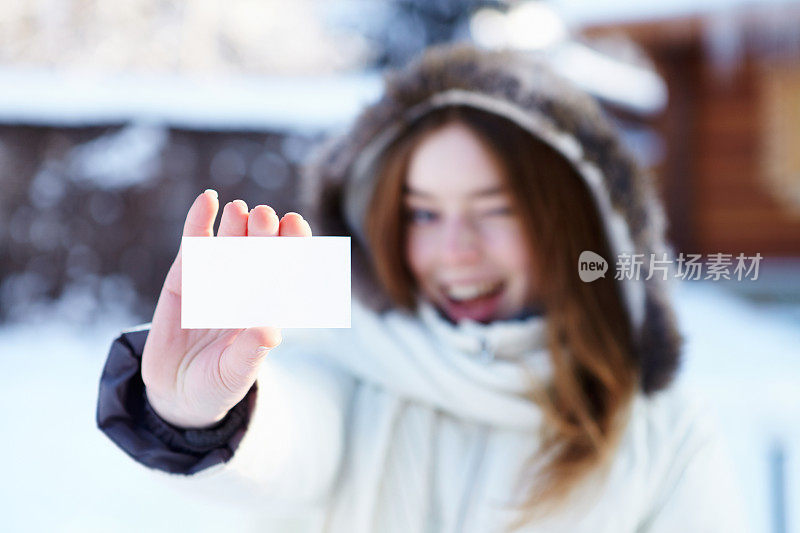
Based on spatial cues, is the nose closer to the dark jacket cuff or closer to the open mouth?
the open mouth

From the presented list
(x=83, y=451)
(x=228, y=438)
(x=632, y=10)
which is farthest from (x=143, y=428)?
(x=632, y=10)

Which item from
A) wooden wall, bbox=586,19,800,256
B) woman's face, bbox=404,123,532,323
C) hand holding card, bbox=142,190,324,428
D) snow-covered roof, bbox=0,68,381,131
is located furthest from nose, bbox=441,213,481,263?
wooden wall, bbox=586,19,800,256

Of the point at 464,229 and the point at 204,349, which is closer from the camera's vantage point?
the point at 204,349

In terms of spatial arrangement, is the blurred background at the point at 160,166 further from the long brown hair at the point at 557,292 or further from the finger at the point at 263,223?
the finger at the point at 263,223

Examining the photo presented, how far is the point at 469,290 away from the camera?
61cm

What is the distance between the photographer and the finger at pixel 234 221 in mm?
353

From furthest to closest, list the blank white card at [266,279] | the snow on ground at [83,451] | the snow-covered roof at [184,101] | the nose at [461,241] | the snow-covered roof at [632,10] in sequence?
1. the snow-covered roof at [632,10]
2. the snow-covered roof at [184,101]
3. the snow on ground at [83,451]
4. the nose at [461,241]
5. the blank white card at [266,279]

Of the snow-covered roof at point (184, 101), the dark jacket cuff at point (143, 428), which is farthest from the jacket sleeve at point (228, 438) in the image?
the snow-covered roof at point (184, 101)

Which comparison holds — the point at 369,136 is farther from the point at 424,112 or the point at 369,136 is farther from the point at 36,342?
the point at 36,342

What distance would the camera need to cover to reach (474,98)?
1.98ft

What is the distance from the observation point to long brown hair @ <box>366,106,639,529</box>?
2.01 feet

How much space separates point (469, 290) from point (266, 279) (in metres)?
0.30
